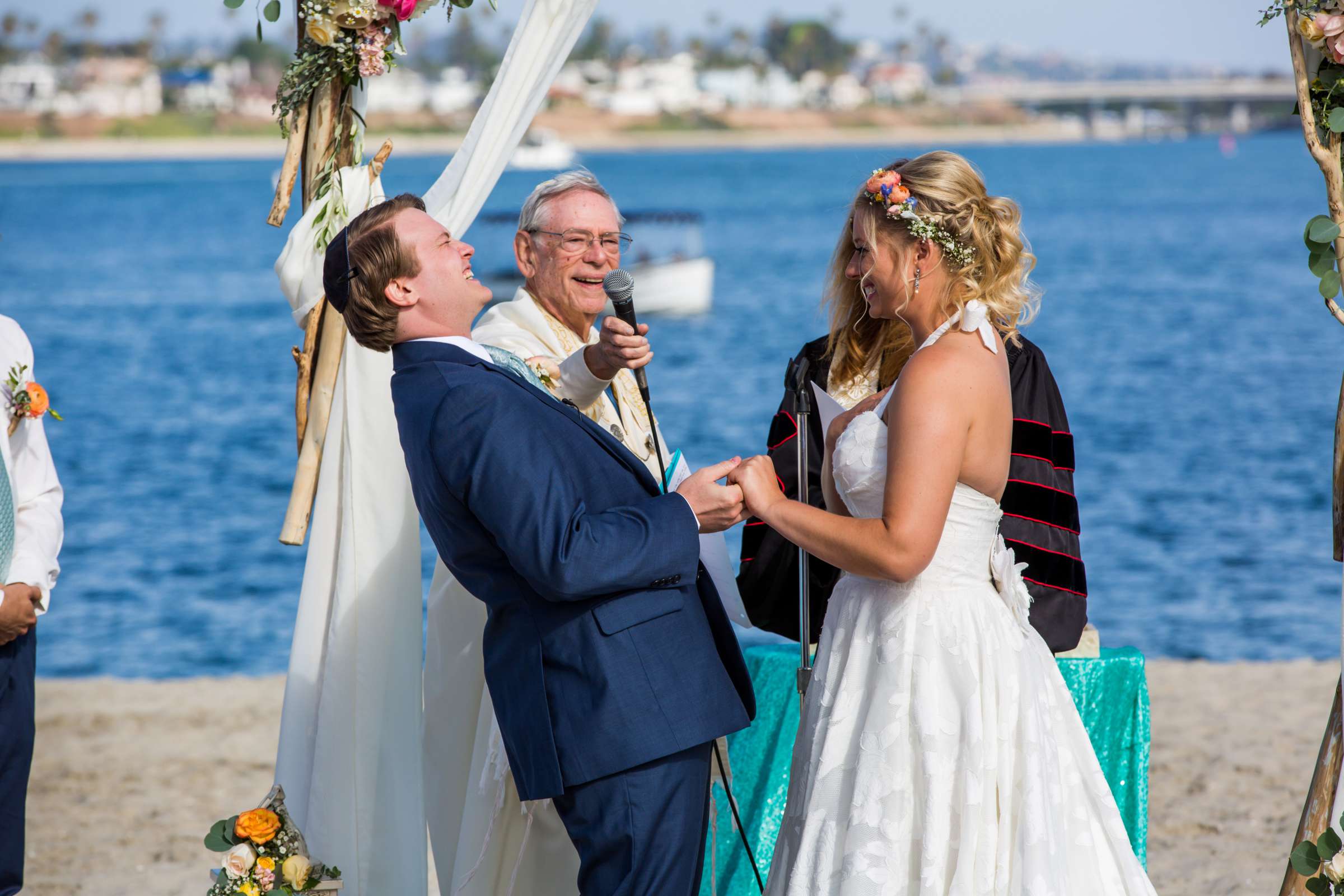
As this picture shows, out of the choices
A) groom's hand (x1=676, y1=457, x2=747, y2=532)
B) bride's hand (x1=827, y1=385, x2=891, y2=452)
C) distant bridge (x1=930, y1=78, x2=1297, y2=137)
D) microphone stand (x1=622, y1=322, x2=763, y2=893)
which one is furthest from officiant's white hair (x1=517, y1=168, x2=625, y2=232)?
distant bridge (x1=930, y1=78, x2=1297, y2=137)

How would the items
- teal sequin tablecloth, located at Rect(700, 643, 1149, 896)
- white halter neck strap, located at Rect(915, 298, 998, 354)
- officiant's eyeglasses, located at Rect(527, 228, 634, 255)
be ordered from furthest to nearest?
teal sequin tablecloth, located at Rect(700, 643, 1149, 896) → officiant's eyeglasses, located at Rect(527, 228, 634, 255) → white halter neck strap, located at Rect(915, 298, 998, 354)

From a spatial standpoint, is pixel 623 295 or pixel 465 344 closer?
pixel 465 344

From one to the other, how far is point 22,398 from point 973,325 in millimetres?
2427

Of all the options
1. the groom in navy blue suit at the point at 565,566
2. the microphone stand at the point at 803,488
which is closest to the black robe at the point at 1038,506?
the microphone stand at the point at 803,488

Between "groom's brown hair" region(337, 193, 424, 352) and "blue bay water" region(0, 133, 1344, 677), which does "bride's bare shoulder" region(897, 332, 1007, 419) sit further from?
"groom's brown hair" region(337, 193, 424, 352)

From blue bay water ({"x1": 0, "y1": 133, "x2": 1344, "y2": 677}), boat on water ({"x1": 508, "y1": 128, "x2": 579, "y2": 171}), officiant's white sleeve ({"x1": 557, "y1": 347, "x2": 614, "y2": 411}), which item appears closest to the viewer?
officiant's white sleeve ({"x1": 557, "y1": 347, "x2": 614, "y2": 411})

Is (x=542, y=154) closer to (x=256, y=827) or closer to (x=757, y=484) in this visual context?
(x=256, y=827)

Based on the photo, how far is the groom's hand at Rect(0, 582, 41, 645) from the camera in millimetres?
3457

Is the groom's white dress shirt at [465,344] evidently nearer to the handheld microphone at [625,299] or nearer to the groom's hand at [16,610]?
the handheld microphone at [625,299]

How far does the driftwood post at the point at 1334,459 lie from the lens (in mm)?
3176

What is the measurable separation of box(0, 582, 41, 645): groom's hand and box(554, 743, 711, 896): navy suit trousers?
64.3 inches

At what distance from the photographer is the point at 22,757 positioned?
11.8 ft

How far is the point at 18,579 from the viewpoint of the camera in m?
3.61

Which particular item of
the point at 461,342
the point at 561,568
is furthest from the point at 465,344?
the point at 561,568
